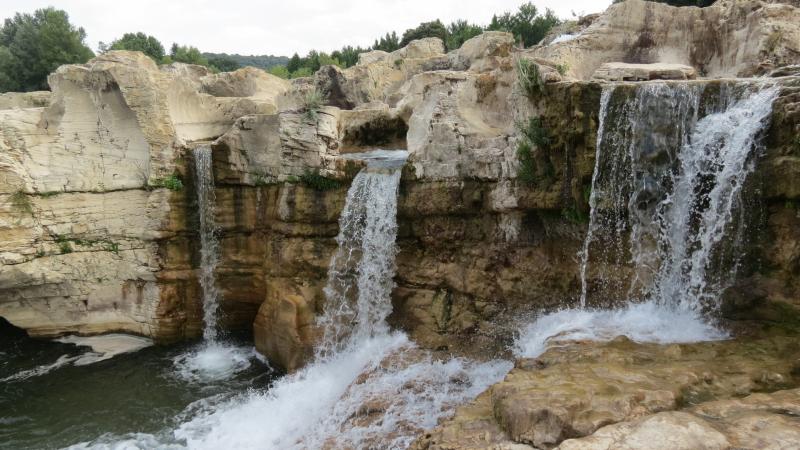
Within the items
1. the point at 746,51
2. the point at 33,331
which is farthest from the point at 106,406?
the point at 746,51

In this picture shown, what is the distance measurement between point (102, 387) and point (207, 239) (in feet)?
11.4

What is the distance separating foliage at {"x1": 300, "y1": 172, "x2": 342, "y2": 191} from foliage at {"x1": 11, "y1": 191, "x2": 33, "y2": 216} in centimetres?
576

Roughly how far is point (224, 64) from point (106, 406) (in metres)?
44.1

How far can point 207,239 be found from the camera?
34.8 feet

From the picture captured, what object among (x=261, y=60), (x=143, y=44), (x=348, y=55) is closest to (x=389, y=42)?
(x=348, y=55)

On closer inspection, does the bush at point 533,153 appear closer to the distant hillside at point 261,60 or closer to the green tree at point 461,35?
the green tree at point 461,35

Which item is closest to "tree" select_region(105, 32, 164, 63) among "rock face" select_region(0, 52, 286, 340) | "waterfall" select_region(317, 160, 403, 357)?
"rock face" select_region(0, 52, 286, 340)

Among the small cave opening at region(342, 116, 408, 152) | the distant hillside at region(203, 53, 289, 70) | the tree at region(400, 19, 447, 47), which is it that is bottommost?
the small cave opening at region(342, 116, 408, 152)

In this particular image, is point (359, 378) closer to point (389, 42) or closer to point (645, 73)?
point (645, 73)

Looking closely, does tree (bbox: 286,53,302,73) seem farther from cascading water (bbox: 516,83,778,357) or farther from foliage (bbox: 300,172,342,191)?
cascading water (bbox: 516,83,778,357)

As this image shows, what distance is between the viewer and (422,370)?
7.85 meters

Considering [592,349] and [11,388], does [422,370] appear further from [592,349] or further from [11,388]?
[11,388]

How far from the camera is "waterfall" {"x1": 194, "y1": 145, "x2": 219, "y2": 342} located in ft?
33.9

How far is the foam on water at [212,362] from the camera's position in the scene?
949 cm
